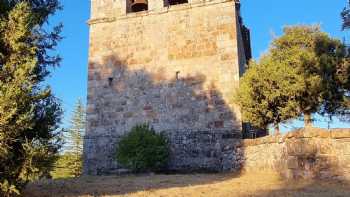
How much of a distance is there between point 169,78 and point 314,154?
28.6 feet

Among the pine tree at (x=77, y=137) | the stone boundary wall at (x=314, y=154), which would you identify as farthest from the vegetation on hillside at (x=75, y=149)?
the stone boundary wall at (x=314, y=154)

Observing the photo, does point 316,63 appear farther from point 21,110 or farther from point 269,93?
point 21,110

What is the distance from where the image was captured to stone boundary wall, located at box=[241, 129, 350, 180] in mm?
8875

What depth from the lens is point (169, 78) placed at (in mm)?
16672

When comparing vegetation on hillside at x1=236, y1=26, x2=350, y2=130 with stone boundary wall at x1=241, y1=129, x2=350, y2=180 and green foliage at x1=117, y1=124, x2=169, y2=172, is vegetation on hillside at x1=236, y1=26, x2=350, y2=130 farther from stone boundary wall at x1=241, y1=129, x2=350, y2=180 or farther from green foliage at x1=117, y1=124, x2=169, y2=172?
green foliage at x1=117, y1=124, x2=169, y2=172

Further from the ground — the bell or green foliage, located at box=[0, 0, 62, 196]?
the bell

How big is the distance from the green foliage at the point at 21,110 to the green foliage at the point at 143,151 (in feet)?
20.9

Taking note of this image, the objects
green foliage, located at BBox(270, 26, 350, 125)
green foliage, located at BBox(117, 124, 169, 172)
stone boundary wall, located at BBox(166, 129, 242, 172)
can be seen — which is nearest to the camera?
green foliage, located at BBox(117, 124, 169, 172)

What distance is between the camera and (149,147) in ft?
46.8

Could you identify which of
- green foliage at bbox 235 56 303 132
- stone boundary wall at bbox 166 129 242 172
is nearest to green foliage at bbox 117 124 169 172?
stone boundary wall at bbox 166 129 242 172

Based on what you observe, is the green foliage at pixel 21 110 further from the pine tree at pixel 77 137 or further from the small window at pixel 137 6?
the pine tree at pixel 77 137

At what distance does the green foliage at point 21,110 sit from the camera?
6.68m

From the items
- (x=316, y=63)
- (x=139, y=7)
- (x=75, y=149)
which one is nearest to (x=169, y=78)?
(x=139, y=7)

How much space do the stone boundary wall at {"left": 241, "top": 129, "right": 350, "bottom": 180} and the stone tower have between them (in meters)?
4.22
